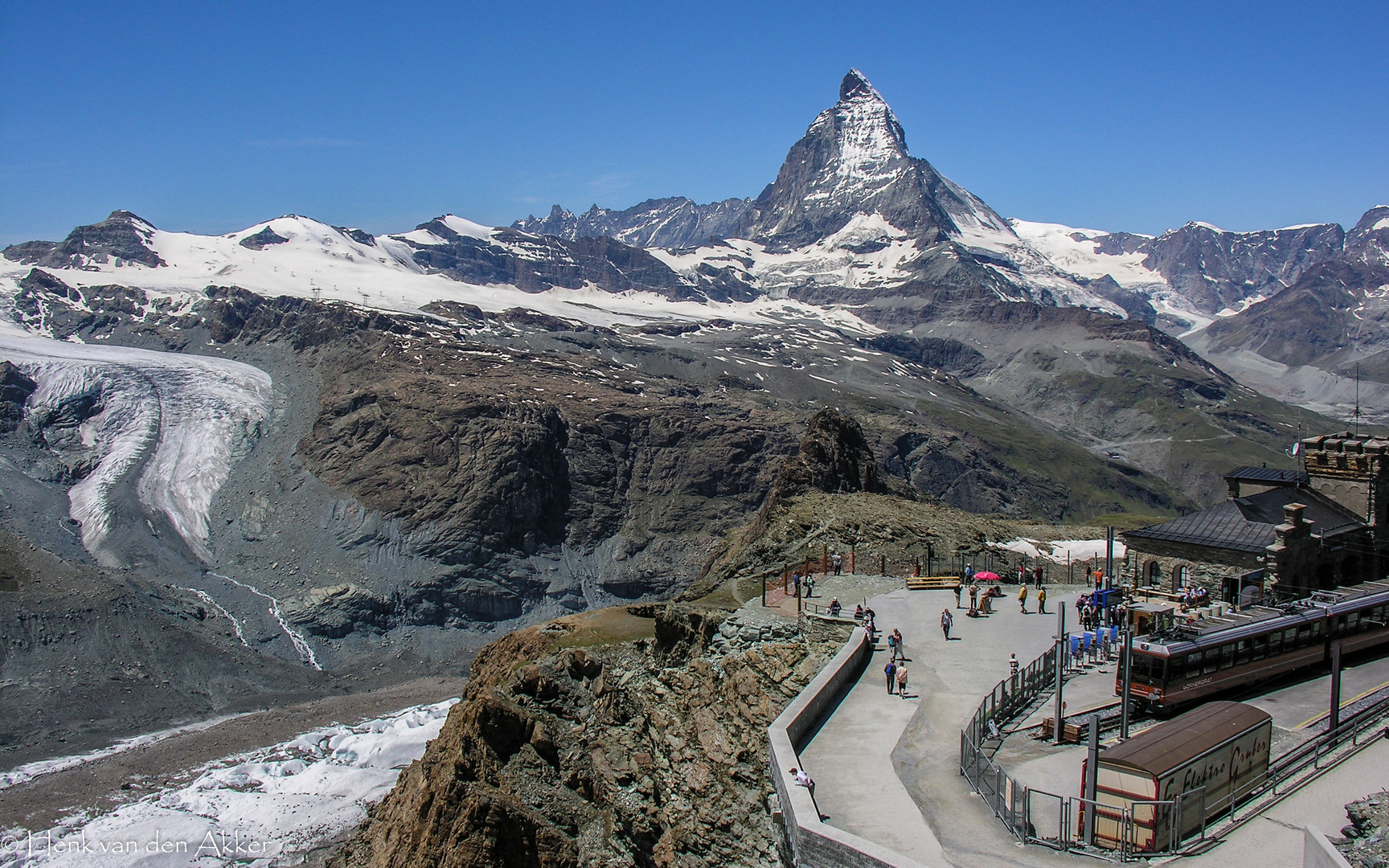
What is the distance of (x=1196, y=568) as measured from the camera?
3584 cm

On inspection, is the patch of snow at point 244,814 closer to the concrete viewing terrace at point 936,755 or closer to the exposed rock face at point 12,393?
the concrete viewing terrace at point 936,755

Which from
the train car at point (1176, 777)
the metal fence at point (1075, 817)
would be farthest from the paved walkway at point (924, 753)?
the train car at point (1176, 777)

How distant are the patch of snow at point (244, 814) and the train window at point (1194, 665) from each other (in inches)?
2114

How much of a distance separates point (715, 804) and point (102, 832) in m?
58.9

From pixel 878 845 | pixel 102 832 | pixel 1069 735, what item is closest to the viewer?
pixel 878 845

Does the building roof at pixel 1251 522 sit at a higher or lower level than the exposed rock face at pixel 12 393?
lower

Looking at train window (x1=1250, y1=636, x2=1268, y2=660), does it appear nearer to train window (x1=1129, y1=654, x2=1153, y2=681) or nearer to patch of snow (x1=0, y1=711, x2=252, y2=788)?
train window (x1=1129, y1=654, x2=1153, y2=681)

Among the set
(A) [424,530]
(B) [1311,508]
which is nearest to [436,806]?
(B) [1311,508]

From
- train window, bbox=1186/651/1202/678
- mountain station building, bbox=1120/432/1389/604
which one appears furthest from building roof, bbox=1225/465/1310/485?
train window, bbox=1186/651/1202/678

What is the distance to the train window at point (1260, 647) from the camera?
24766mm

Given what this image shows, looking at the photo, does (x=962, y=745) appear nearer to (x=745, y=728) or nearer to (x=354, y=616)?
(x=745, y=728)

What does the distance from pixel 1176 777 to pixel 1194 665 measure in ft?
25.5

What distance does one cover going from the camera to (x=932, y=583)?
38906 mm

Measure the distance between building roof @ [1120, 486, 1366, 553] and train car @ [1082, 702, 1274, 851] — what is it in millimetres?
18341
